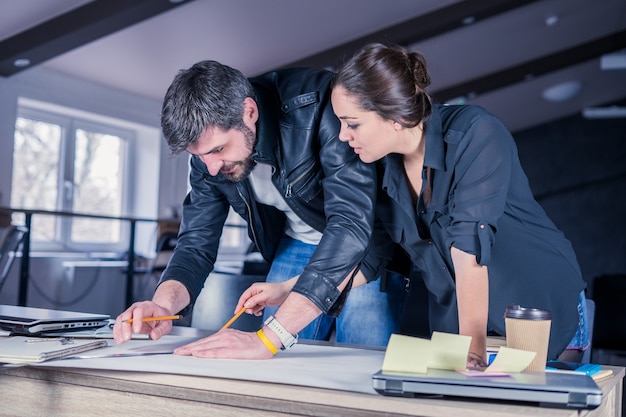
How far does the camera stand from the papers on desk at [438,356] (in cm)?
84

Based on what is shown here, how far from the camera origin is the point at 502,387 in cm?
77

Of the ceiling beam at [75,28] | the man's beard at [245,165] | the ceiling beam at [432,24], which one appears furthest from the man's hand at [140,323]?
the ceiling beam at [432,24]

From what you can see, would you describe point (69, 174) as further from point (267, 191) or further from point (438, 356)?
point (438, 356)

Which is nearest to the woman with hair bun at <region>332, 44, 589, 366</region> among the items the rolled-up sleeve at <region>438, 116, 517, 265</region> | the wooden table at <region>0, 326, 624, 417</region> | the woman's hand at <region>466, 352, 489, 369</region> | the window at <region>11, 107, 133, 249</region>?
the rolled-up sleeve at <region>438, 116, 517, 265</region>

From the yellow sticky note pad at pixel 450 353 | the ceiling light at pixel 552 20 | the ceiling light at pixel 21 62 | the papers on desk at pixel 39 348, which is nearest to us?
the yellow sticky note pad at pixel 450 353

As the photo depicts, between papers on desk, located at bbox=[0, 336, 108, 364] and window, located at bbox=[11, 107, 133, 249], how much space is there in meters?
5.05

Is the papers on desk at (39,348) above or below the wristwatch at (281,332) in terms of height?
below

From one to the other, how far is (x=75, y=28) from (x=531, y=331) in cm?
467

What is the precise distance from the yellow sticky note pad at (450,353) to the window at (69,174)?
5.54 m

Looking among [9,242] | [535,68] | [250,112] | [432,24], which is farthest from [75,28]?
[535,68]

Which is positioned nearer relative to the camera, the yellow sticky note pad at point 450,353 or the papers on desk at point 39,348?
the yellow sticky note pad at point 450,353

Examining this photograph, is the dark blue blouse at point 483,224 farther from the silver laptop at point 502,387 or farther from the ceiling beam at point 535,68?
the ceiling beam at point 535,68

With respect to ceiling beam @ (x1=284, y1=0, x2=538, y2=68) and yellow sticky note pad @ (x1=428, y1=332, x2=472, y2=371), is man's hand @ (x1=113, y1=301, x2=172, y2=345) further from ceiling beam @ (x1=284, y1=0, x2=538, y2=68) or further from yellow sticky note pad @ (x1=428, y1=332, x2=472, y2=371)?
Answer: ceiling beam @ (x1=284, y1=0, x2=538, y2=68)

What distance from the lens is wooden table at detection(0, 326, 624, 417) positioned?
2.51 ft
